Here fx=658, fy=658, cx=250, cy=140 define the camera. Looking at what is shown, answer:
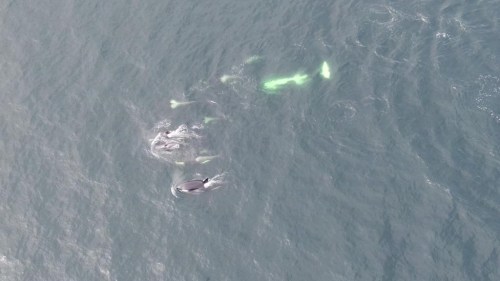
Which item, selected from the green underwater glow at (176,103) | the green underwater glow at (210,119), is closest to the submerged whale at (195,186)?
the green underwater glow at (210,119)

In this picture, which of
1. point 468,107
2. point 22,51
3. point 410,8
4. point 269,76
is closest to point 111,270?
point 269,76

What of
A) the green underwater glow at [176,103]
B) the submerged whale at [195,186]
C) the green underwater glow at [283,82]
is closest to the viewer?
the submerged whale at [195,186]

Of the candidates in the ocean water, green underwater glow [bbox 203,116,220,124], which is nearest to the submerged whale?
the ocean water

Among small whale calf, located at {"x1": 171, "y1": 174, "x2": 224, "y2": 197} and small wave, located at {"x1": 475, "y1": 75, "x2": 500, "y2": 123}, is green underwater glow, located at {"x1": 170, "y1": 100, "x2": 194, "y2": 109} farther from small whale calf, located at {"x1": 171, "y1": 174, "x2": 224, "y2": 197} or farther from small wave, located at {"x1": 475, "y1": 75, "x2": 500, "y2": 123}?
small wave, located at {"x1": 475, "y1": 75, "x2": 500, "y2": 123}

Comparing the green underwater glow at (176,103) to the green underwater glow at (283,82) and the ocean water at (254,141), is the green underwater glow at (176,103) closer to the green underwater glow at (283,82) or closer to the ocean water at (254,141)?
the ocean water at (254,141)

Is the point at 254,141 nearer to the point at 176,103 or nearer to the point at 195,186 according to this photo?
the point at 195,186

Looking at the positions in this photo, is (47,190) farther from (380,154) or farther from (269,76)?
(380,154)

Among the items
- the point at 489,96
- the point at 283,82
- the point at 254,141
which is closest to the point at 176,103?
the point at 254,141
